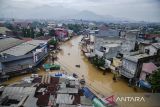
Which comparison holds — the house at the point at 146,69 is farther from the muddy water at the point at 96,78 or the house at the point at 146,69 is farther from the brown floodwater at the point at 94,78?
the muddy water at the point at 96,78

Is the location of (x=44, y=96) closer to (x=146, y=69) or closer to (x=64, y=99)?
(x=64, y=99)

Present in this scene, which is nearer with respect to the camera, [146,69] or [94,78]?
[146,69]

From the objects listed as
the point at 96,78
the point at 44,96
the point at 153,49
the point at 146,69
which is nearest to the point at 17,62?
the point at 96,78

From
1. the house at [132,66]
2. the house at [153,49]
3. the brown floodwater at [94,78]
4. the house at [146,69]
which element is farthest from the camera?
the house at [153,49]

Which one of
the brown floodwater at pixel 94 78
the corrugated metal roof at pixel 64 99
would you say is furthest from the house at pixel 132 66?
the corrugated metal roof at pixel 64 99

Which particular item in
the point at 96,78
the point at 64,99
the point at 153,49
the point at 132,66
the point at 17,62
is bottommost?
the point at 96,78

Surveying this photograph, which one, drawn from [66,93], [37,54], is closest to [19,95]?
[66,93]

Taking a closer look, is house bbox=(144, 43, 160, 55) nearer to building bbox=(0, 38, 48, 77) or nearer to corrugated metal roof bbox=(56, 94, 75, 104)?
corrugated metal roof bbox=(56, 94, 75, 104)

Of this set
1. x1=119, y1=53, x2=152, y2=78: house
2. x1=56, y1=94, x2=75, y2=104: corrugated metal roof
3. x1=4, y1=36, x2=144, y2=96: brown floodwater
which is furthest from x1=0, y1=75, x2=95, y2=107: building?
x1=119, y1=53, x2=152, y2=78: house

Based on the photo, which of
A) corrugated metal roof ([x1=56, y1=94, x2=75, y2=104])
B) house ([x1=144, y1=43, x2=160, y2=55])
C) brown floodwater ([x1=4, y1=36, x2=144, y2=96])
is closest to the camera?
corrugated metal roof ([x1=56, y1=94, x2=75, y2=104])

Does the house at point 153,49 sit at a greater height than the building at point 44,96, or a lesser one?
greater

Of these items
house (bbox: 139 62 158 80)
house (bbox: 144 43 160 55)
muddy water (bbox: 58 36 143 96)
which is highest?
house (bbox: 144 43 160 55)
